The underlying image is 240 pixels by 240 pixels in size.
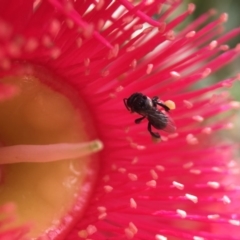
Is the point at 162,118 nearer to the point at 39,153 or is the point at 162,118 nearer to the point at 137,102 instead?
the point at 137,102

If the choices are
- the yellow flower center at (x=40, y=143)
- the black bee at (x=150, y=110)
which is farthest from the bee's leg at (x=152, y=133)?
the yellow flower center at (x=40, y=143)

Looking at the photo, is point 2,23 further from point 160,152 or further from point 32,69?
point 160,152

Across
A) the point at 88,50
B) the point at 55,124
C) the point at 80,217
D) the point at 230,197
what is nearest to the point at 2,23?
the point at 88,50

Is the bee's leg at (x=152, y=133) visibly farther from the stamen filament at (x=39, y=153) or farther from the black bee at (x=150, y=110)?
the stamen filament at (x=39, y=153)

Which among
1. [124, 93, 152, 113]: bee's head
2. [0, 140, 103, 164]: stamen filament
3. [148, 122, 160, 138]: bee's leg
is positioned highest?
[124, 93, 152, 113]: bee's head

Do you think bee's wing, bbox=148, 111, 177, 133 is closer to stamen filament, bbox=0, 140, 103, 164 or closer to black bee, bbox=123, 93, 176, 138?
black bee, bbox=123, 93, 176, 138

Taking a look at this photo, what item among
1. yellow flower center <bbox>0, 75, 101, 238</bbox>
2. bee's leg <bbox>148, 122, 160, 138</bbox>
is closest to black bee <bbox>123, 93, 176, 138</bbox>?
bee's leg <bbox>148, 122, 160, 138</bbox>
